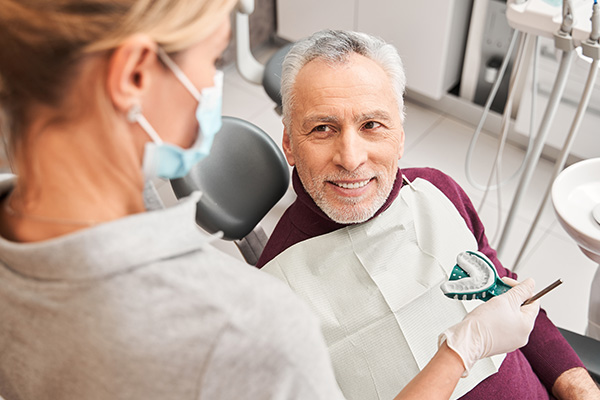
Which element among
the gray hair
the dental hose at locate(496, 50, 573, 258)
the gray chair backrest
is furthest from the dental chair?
the dental hose at locate(496, 50, 573, 258)

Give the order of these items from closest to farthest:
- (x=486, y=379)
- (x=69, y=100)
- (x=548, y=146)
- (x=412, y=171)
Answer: (x=69, y=100)
(x=486, y=379)
(x=412, y=171)
(x=548, y=146)

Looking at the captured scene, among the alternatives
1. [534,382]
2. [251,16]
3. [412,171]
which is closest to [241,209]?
[412,171]

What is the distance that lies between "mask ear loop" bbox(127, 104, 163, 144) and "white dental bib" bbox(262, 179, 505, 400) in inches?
29.0

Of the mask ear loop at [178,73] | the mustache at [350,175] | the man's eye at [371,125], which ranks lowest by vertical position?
the mustache at [350,175]

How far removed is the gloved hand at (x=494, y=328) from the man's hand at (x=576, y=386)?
0.25 metres

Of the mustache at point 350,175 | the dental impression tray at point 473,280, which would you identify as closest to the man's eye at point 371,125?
the mustache at point 350,175

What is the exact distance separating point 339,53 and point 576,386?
3.00 feet

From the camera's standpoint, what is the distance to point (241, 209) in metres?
1.57

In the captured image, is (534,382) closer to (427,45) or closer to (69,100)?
(69,100)

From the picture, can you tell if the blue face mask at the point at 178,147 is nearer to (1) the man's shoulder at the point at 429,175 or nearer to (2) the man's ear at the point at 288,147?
(2) the man's ear at the point at 288,147

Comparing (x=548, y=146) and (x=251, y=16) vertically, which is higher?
(x=251, y=16)

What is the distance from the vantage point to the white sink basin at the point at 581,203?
121cm

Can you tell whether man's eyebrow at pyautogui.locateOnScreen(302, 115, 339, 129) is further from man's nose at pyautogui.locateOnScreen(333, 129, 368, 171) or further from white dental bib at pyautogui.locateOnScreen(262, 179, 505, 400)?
white dental bib at pyautogui.locateOnScreen(262, 179, 505, 400)

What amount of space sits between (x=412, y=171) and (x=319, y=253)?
14.4 inches
